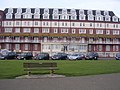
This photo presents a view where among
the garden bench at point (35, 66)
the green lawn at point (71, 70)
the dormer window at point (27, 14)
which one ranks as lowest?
the green lawn at point (71, 70)

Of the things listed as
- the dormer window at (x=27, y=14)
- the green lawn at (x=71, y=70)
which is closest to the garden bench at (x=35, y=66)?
the green lawn at (x=71, y=70)

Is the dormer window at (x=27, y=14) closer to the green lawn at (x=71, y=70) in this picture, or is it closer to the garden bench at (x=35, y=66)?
the green lawn at (x=71, y=70)

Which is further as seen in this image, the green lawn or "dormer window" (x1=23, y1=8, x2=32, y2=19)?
"dormer window" (x1=23, y1=8, x2=32, y2=19)

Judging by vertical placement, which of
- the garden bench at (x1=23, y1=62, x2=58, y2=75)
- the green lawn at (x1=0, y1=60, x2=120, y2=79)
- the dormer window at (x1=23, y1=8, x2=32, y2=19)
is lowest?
the green lawn at (x1=0, y1=60, x2=120, y2=79)

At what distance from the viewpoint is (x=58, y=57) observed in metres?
54.9

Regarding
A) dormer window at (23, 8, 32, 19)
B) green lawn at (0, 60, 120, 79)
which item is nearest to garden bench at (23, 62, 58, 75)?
green lawn at (0, 60, 120, 79)

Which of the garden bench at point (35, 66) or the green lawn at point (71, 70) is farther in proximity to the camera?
the green lawn at point (71, 70)

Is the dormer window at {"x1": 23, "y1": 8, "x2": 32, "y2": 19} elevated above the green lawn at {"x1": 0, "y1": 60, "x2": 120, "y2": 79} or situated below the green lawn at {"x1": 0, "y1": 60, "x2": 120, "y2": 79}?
above

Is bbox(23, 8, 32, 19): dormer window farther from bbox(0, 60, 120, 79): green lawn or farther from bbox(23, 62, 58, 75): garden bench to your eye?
bbox(23, 62, 58, 75): garden bench

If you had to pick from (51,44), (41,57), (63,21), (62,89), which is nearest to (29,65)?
(62,89)

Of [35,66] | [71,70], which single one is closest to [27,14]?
[71,70]

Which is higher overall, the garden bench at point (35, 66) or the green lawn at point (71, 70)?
the garden bench at point (35, 66)

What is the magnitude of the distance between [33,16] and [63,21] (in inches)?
399

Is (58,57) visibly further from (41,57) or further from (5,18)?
(5,18)
